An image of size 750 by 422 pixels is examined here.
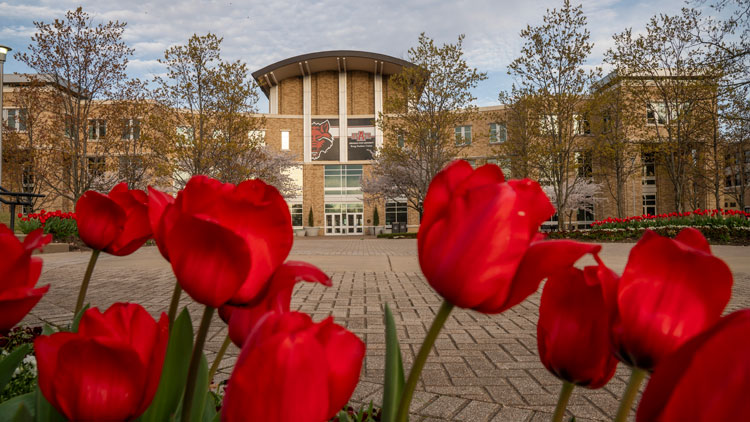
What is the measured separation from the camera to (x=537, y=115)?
22.2m

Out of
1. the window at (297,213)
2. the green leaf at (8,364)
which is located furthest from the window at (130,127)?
the green leaf at (8,364)

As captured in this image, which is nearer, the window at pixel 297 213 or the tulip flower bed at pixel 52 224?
the tulip flower bed at pixel 52 224

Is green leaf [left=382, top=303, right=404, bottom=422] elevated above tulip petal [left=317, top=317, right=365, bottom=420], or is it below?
below

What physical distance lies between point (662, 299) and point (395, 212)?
3938cm

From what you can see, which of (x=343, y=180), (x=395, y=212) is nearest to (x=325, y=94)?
(x=343, y=180)

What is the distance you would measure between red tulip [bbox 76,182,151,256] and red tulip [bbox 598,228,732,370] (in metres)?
0.69

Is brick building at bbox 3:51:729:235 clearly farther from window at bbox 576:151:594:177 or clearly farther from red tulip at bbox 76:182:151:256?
red tulip at bbox 76:182:151:256

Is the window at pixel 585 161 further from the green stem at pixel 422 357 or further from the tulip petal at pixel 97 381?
the tulip petal at pixel 97 381

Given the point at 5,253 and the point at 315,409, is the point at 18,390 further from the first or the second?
the point at 315,409

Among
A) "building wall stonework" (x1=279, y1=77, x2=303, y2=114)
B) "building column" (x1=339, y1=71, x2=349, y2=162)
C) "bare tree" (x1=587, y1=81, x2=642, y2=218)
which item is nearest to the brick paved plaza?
"bare tree" (x1=587, y1=81, x2=642, y2=218)

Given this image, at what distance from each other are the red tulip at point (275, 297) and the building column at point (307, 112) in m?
40.5

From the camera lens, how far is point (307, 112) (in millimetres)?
40500

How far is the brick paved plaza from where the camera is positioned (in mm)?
2297

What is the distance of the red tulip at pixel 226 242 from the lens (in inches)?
16.0
